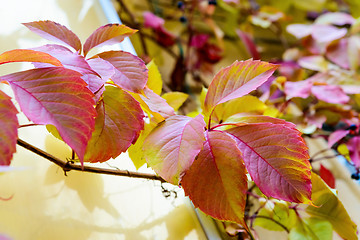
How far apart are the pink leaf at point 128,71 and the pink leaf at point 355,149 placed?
14.7 inches

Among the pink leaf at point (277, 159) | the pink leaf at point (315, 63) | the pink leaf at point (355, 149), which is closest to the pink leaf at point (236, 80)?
the pink leaf at point (277, 159)

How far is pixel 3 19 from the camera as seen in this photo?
1.72ft

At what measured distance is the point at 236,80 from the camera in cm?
39

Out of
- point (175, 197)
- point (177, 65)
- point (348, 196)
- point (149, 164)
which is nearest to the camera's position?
point (149, 164)

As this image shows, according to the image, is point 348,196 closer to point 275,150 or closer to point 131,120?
point 275,150

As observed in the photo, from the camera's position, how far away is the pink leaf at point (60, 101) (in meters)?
0.27

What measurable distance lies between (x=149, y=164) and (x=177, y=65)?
52cm

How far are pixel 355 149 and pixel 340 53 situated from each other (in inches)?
11.8

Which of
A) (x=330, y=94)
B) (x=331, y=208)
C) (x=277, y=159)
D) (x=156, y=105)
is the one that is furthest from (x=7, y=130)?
(x=330, y=94)

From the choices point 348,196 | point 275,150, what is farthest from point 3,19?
point 348,196

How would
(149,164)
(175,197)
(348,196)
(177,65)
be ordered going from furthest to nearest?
(177,65) < (348,196) < (175,197) < (149,164)

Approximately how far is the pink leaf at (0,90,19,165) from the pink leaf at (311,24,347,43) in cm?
68

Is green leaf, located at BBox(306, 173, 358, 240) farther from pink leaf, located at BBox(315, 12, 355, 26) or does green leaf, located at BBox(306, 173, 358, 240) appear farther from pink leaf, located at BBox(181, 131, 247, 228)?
pink leaf, located at BBox(315, 12, 355, 26)

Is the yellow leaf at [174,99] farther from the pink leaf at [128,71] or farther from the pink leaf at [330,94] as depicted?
the pink leaf at [330,94]
